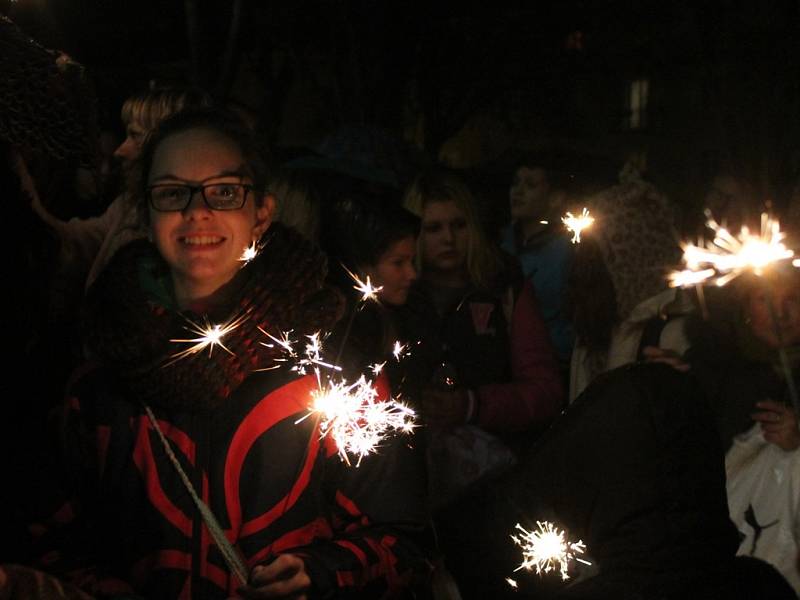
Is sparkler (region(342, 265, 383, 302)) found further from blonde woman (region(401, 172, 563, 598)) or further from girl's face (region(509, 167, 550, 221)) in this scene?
girl's face (region(509, 167, 550, 221))

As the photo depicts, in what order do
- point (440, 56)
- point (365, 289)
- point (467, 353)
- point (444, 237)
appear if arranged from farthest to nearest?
point (440, 56)
point (444, 237)
point (467, 353)
point (365, 289)

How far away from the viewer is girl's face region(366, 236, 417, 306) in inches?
149

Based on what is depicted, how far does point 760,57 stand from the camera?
48.3 ft

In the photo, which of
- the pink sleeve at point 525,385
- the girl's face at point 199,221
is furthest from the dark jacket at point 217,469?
the pink sleeve at point 525,385

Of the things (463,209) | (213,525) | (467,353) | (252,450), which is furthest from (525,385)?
(213,525)

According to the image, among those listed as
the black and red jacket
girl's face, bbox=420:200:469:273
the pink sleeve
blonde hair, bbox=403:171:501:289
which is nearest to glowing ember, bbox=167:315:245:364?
the black and red jacket

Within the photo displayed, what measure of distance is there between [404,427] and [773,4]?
13.2 metres

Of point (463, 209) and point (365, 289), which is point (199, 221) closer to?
point (365, 289)

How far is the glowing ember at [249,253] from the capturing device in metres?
2.56

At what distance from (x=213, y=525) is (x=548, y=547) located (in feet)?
3.13

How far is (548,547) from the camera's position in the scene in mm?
2617

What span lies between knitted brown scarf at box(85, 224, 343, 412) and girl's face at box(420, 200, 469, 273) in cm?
188

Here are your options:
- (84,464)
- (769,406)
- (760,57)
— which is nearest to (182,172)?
(84,464)

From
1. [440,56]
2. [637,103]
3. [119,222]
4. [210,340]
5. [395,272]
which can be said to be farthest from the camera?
[637,103]
